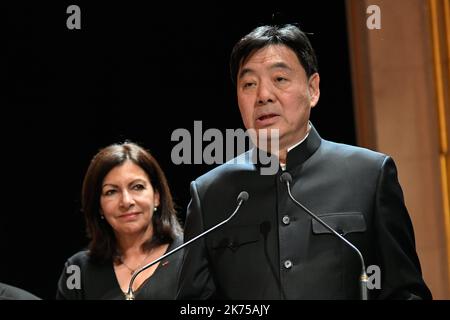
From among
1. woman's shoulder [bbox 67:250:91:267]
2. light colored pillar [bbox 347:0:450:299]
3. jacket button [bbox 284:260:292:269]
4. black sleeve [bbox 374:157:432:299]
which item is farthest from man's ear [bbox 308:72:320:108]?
woman's shoulder [bbox 67:250:91:267]

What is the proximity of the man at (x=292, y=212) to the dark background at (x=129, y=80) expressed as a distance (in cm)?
77

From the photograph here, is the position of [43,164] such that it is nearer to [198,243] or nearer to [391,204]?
[198,243]

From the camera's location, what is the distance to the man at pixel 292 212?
6.32 feet

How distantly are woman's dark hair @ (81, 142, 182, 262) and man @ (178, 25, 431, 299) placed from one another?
655 millimetres

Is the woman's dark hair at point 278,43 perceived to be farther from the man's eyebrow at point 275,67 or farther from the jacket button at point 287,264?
the jacket button at point 287,264

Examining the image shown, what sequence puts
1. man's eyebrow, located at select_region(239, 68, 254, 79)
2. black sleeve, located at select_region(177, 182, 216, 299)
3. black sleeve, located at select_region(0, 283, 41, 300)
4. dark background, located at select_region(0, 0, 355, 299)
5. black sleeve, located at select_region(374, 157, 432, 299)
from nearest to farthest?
black sleeve, located at select_region(374, 157, 432, 299) < black sleeve, located at select_region(177, 182, 216, 299) < man's eyebrow, located at select_region(239, 68, 254, 79) < black sleeve, located at select_region(0, 283, 41, 300) < dark background, located at select_region(0, 0, 355, 299)

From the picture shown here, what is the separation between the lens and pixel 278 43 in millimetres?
2115

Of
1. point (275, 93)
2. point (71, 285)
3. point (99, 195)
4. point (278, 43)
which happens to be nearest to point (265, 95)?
point (275, 93)

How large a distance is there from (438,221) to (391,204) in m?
1.12

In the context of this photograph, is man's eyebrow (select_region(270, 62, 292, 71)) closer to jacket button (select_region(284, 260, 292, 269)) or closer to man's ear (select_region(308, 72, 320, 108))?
man's ear (select_region(308, 72, 320, 108))

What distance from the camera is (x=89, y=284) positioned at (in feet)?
9.07

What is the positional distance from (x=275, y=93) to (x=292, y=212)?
0.98 ft

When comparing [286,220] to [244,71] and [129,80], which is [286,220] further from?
[129,80]

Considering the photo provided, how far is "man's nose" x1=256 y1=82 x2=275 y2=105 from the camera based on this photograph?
207 centimetres
